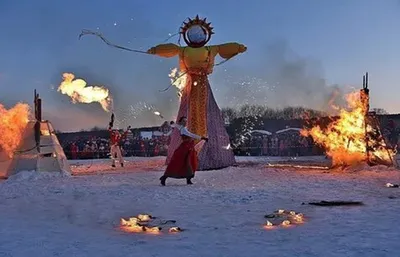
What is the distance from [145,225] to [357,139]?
10.9 m

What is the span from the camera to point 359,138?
55.1ft

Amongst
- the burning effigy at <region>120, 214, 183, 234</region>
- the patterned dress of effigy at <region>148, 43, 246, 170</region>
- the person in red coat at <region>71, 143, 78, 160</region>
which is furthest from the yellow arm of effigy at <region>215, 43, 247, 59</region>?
the person in red coat at <region>71, 143, 78, 160</region>

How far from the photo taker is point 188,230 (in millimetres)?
7371

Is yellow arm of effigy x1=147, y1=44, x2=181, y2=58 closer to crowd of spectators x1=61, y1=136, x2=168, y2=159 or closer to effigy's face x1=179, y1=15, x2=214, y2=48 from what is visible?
effigy's face x1=179, y1=15, x2=214, y2=48

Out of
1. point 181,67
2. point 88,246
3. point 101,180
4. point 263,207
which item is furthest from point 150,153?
point 88,246

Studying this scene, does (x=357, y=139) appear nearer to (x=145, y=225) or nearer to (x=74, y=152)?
(x=145, y=225)

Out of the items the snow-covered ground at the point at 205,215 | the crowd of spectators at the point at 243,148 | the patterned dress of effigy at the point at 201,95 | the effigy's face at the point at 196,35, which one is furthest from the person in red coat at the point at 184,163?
the crowd of spectators at the point at 243,148

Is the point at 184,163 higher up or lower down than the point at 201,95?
lower down

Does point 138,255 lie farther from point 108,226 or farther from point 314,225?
point 314,225

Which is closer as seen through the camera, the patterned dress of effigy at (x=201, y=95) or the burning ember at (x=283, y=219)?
the burning ember at (x=283, y=219)

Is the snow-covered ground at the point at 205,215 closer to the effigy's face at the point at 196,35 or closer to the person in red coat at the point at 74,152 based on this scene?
the effigy's face at the point at 196,35

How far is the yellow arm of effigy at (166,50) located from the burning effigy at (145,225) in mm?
9948

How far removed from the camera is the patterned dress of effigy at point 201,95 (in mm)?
17250

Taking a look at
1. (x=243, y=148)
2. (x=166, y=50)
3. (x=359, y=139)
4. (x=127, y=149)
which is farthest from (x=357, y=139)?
(x=127, y=149)
